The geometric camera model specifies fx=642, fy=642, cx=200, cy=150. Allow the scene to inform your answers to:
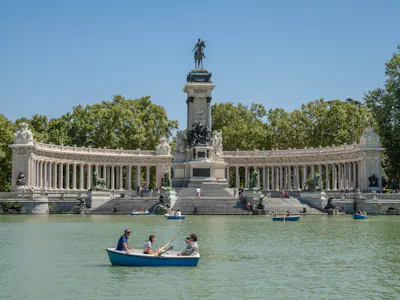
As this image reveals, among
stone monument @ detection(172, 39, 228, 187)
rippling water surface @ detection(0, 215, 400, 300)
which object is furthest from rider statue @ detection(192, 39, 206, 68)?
rippling water surface @ detection(0, 215, 400, 300)

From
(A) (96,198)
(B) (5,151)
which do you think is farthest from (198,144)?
(B) (5,151)

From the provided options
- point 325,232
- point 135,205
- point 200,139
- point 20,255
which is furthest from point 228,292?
point 200,139

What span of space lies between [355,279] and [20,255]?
1500cm

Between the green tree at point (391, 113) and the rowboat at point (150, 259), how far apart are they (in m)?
59.3

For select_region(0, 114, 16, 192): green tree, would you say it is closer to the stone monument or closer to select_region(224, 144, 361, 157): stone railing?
the stone monument

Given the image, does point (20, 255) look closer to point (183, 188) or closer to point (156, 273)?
point (156, 273)

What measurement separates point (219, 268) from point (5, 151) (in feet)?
229

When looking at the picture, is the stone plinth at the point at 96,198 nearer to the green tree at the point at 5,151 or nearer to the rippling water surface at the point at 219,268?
the green tree at the point at 5,151

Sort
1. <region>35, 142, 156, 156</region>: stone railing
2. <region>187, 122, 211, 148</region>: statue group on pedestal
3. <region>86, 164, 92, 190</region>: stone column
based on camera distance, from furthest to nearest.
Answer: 1. <region>86, 164, 92, 190</region>: stone column
2. <region>35, 142, 156, 156</region>: stone railing
3. <region>187, 122, 211, 148</region>: statue group on pedestal

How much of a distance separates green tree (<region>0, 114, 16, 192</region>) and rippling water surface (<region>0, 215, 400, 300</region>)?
50330 mm

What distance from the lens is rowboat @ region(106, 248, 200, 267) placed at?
83.7 ft

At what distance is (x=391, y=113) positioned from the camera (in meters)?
81.9

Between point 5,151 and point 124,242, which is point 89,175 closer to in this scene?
point 5,151

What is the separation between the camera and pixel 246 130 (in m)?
108
